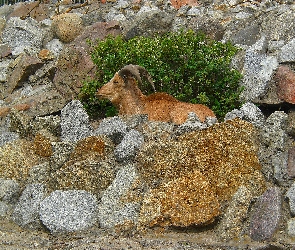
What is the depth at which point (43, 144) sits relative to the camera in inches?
252

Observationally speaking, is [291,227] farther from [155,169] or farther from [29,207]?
[29,207]

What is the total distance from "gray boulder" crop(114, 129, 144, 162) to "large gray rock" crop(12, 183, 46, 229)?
2.78 ft

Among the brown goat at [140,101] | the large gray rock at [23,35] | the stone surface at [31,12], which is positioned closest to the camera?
the brown goat at [140,101]

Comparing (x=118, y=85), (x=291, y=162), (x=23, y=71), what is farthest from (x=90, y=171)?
(x=23, y=71)

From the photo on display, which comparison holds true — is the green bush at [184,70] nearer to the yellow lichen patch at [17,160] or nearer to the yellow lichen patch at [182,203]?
the yellow lichen patch at [17,160]

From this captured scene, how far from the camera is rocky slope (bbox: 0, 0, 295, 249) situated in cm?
515

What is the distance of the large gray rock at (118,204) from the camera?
5.39m

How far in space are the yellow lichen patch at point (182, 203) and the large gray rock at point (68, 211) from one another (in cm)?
54

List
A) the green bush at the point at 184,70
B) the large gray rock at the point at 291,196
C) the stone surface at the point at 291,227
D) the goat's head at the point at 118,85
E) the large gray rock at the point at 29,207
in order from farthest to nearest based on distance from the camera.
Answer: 1. the green bush at the point at 184,70
2. the goat's head at the point at 118,85
3. the large gray rock at the point at 29,207
4. the large gray rock at the point at 291,196
5. the stone surface at the point at 291,227

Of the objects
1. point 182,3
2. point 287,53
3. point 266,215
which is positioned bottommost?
point 182,3

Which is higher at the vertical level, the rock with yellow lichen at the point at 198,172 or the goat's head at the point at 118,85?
the goat's head at the point at 118,85

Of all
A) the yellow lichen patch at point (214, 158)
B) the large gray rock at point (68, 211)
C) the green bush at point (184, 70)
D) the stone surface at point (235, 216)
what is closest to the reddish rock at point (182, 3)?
the green bush at point (184, 70)

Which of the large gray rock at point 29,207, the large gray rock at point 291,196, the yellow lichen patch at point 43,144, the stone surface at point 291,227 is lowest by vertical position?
the stone surface at point 291,227

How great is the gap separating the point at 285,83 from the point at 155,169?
6.18 feet
